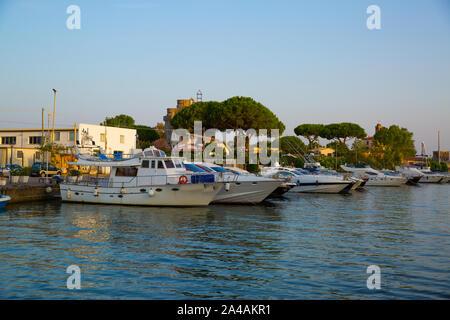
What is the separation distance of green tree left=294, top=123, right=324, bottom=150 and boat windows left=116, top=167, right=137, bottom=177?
3444 inches

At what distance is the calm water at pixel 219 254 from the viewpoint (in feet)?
38.3

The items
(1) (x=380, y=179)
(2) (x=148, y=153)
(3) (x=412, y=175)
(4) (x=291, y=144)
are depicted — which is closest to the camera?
(2) (x=148, y=153)

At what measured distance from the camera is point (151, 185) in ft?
95.1

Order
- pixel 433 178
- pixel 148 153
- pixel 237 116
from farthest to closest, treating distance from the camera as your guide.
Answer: pixel 433 178
pixel 237 116
pixel 148 153

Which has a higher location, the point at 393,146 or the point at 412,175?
the point at 393,146

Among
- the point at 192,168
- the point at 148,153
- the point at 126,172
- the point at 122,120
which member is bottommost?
the point at 126,172

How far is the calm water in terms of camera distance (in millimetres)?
11664

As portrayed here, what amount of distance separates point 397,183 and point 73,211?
166ft

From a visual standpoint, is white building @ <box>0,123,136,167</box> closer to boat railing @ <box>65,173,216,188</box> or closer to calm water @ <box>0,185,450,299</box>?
boat railing @ <box>65,173,216,188</box>

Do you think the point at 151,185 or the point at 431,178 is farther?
the point at 431,178

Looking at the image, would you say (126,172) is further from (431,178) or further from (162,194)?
(431,178)

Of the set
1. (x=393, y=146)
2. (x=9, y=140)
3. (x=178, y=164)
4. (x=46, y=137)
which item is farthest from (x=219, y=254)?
(x=393, y=146)

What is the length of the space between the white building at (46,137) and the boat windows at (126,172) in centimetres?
2764

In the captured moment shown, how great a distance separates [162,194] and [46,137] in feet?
117
